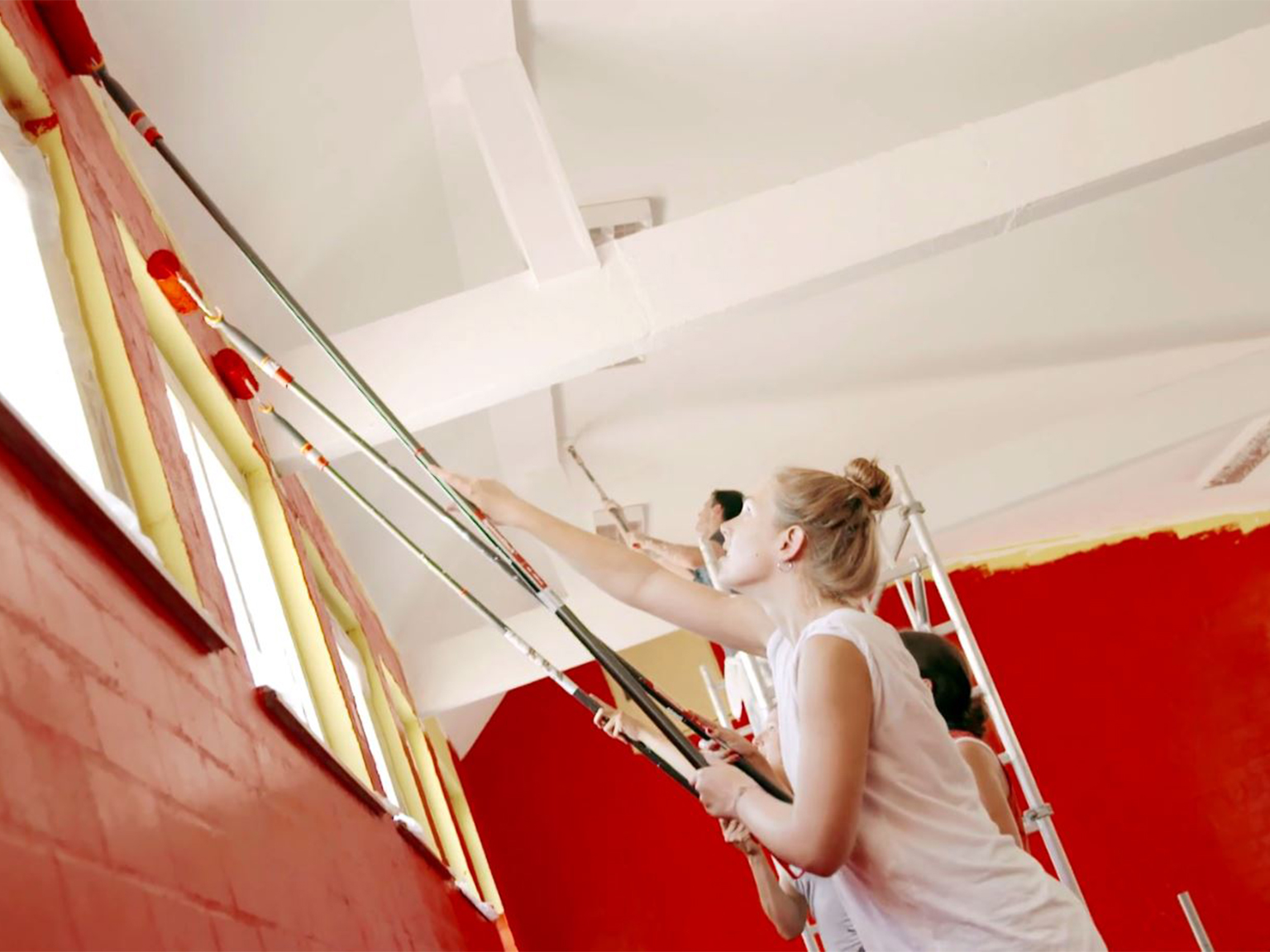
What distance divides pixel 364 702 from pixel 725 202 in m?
2.01

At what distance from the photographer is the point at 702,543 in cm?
409

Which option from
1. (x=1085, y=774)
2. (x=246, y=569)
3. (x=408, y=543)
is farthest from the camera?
(x=1085, y=774)

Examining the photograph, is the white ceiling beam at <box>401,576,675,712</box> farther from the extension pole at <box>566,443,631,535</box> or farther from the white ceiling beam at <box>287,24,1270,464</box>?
the white ceiling beam at <box>287,24,1270,464</box>

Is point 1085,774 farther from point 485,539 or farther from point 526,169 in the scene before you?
point 485,539

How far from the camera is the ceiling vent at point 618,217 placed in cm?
441

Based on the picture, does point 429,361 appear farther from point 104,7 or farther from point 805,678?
point 805,678

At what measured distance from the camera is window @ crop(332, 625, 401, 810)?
4.31m

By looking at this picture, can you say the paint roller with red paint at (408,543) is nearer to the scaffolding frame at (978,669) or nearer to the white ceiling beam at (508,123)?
the white ceiling beam at (508,123)

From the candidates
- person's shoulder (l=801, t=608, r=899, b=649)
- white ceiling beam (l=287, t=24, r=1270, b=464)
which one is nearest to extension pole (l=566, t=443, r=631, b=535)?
white ceiling beam (l=287, t=24, r=1270, b=464)

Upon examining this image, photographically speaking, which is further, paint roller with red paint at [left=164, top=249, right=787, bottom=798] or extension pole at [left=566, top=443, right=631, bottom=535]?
extension pole at [left=566, top=443, right=631, bottom=535]

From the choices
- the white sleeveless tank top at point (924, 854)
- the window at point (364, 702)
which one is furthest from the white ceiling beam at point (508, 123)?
the white sleeveless tank top at point (924, 854)

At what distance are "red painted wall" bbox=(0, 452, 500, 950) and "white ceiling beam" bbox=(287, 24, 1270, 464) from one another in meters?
1.46

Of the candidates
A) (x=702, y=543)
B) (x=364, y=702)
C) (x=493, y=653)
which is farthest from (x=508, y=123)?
(x=493, y=653)

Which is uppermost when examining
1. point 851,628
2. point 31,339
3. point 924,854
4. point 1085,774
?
point 31,339
